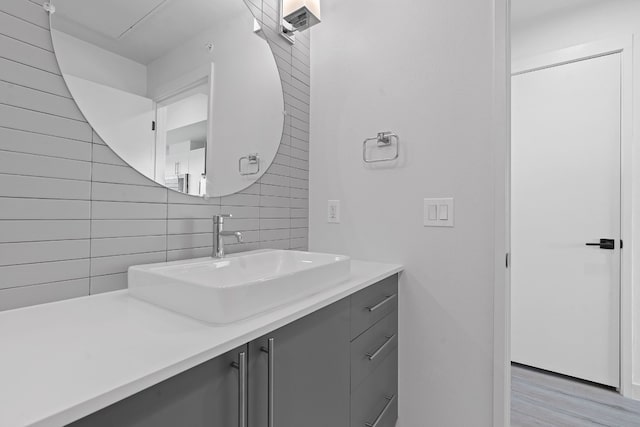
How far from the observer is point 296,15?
1663 mm

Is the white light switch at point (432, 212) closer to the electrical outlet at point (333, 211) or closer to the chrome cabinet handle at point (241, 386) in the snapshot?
the electrical outlet at point (333, 211)

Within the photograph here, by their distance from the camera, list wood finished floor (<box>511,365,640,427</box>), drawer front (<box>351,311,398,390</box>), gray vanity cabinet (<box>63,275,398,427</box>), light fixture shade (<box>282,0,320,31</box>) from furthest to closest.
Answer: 1. wood finished floor (<box>511,365,640,427</box>)
2. light fixture shade (<box>282,0,320,31</box>)
3. drawer front (<box>351,311,398,390</box>)
4. gray vanity cabinet (<box>63,275,398,427</box>)

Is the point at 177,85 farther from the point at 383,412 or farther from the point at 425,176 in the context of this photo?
the point at 383,412

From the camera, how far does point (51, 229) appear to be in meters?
0.87

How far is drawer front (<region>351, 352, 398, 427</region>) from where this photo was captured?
1.16 meters

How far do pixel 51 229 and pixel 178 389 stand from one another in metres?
0.63

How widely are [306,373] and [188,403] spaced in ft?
1.23

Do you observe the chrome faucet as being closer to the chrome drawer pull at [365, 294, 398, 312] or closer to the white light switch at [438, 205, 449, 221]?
the chrome drawer pull at [365, 294, 398, 312]

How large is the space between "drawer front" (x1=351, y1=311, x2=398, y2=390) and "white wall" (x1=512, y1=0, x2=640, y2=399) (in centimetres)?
170

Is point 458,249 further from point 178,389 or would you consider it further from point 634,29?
point 634,29

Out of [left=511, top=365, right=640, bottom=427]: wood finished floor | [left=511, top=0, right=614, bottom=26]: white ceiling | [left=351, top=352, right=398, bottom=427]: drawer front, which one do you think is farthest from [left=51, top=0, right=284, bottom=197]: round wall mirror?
[left=511, top=365, right=640, bottom=427]: wood finished floor

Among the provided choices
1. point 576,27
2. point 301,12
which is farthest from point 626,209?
point 301,12

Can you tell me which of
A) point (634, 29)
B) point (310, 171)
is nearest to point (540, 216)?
point (634, 29)

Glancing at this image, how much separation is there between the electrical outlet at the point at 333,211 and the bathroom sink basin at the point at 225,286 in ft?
1.59
